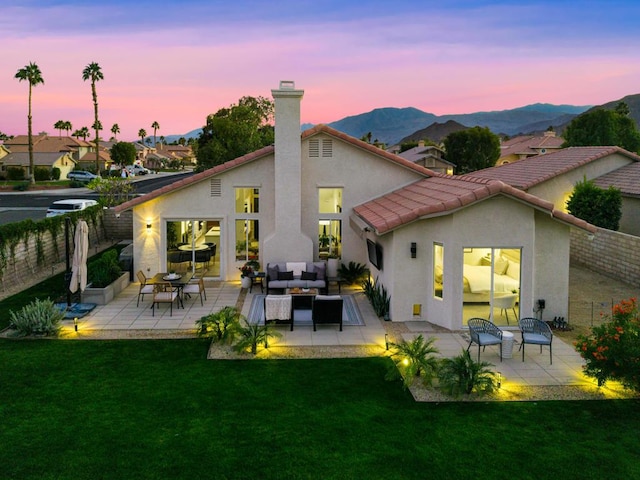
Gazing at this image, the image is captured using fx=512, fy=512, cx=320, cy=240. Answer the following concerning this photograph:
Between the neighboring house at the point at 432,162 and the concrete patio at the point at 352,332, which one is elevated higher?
the neighboring house at the point at 432,162

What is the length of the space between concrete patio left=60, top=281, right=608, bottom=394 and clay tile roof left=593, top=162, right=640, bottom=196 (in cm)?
1718

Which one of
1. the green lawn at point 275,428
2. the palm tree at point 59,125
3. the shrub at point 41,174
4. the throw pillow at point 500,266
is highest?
the palm tree at point 59,125

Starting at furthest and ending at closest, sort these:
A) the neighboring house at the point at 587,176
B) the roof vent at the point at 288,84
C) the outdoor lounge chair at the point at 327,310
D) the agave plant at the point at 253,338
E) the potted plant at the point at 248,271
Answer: the neighboring house at the point at 587,176 → the potted plant at the point at 248,271 → the roof vent at the point at 288,84 → the outdoor lounge chair at the point at 327,310 → the agave plant at the point at 253,338

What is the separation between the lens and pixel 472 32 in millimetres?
33719

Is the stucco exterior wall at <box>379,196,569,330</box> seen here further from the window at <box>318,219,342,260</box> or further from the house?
the window at <box>318,219,342,260</box>

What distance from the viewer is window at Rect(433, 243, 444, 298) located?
14.7 metres

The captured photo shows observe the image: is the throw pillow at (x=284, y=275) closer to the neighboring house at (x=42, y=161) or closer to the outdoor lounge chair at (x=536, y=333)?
the outdoor lounge chair at (x=536, y=333)

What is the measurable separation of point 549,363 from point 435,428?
4592mm

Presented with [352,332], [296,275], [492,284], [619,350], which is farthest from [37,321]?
[619,350]

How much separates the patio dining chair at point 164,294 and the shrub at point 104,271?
226cm

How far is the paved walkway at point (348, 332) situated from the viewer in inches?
A: 452

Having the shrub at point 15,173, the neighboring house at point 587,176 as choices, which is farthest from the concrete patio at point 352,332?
the shrub at point 15,173

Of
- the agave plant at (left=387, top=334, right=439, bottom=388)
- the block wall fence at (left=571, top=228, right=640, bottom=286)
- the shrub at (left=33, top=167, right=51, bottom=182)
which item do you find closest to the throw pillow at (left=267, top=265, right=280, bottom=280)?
the agave plant at (left=387, top=334, right=439, bottom=388)

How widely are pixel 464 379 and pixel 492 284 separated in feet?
15.3
